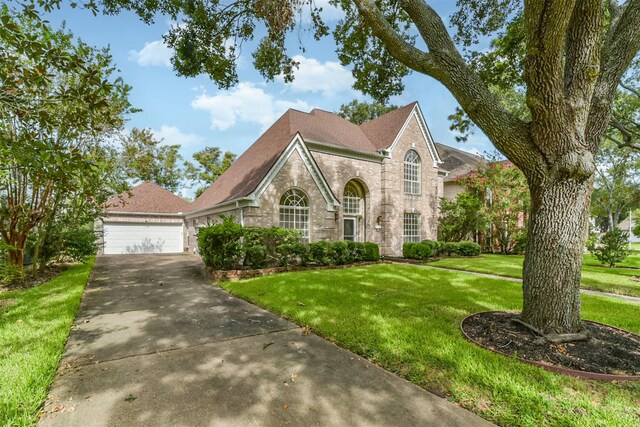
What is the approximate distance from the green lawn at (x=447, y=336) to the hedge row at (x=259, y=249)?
1.40m

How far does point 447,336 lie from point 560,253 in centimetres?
187

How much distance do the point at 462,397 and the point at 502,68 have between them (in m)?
9.31

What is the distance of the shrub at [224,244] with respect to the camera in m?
9.81

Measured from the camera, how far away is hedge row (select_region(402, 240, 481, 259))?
48.9ft

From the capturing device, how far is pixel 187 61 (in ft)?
26.4

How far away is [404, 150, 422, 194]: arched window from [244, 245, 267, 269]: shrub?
37.6 feet

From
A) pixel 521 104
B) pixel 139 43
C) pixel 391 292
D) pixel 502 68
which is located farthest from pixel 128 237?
pixel 521 104

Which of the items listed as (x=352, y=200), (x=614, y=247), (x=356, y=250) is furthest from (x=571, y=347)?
(x=352, y=200)

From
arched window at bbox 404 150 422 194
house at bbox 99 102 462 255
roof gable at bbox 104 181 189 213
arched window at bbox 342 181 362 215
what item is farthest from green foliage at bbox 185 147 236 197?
arched window at bbox 404 150 422 194

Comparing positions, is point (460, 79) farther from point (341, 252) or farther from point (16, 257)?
point (16, 257)

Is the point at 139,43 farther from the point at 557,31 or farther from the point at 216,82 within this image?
the point at 557,31

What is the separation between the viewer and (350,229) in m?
17.5

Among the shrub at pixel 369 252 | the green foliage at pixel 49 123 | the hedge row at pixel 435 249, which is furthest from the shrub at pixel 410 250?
the green foliage at pixel 49 123

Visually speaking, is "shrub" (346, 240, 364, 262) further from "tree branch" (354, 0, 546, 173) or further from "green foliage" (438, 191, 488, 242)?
"green foliage" (438, 191, 488, 242)
